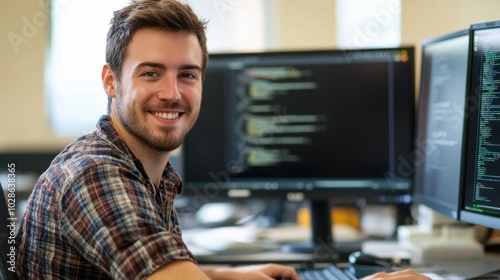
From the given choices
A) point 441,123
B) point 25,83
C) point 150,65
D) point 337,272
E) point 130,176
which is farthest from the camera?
point 25,83

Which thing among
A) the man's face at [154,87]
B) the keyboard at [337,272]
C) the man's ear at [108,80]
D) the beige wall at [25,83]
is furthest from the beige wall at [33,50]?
the man's face at [154,87]

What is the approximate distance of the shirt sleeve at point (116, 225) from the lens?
3.08ft

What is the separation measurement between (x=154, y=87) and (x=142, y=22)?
122 millimetres

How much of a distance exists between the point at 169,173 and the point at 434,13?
1.79m

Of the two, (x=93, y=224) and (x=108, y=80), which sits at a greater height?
(x=108, y=80)

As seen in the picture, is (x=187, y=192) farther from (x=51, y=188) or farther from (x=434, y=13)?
(x=434, y=13)

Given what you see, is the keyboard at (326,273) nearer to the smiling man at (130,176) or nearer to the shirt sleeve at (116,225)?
the smiling man at (130,176)

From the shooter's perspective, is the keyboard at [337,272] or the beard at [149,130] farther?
the keyboard at [337,272]

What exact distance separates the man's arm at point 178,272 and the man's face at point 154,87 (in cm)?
33

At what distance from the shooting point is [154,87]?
1.22 metres

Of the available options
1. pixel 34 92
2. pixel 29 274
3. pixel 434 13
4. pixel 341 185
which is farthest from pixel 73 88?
pixel 29 274

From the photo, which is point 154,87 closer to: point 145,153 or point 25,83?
point 145,153

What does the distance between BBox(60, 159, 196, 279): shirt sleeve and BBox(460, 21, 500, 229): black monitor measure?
0.61 metres

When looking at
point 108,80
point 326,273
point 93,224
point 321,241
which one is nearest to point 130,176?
point 93,224
